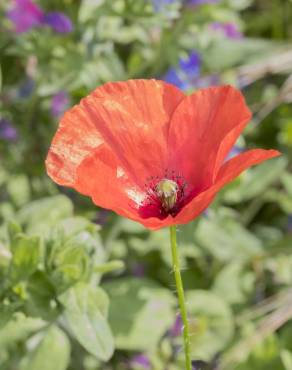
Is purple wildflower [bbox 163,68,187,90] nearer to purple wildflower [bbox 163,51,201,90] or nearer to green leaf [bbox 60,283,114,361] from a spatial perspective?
purple wildflower [bbox 163,51,201,90]

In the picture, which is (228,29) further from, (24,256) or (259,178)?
(24,256)

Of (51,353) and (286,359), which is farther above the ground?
(51,353)

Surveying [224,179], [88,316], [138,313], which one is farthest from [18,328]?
[224,179]

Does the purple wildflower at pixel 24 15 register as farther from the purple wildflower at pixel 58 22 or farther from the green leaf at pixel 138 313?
the green leaf at pixel 138 313

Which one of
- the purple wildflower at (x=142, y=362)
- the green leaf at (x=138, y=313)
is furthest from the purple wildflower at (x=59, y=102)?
the purple wildflower at (x=142, y=362)

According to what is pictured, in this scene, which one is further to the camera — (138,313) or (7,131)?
(7,131)

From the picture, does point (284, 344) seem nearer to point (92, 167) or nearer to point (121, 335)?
point (121, 335)
